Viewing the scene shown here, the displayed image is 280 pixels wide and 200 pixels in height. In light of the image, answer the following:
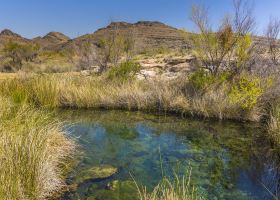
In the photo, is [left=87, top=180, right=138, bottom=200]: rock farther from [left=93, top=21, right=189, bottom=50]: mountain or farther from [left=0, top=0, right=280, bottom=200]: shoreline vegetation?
[left=93, top=21, right=189, bottom=50]: mountain

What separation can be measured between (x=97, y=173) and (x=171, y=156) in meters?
1.64

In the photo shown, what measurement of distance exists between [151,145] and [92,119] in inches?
122

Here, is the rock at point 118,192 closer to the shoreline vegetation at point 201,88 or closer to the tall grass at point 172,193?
the tall grass at point 172,193

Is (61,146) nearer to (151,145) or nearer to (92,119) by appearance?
(151,145)

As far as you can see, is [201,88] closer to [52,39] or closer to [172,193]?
[172,193]

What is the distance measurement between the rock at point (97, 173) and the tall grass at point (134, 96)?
4821 millimetres

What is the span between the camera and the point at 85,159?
5711 millimetres

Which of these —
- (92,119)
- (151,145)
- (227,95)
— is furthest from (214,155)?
(92,119)

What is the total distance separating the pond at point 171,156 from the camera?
4.59m

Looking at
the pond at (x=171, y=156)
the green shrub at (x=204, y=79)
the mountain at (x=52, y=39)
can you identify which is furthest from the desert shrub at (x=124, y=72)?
the mountain at (x=52, y=39)

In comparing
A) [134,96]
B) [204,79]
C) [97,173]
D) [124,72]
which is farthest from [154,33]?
[97,173]

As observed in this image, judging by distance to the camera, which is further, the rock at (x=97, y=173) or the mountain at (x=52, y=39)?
the mountain at (x=52, y=39)

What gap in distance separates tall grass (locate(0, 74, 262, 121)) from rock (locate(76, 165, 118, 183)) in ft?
15.8

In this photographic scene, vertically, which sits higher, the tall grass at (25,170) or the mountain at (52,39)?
the mountain at (52,39)
